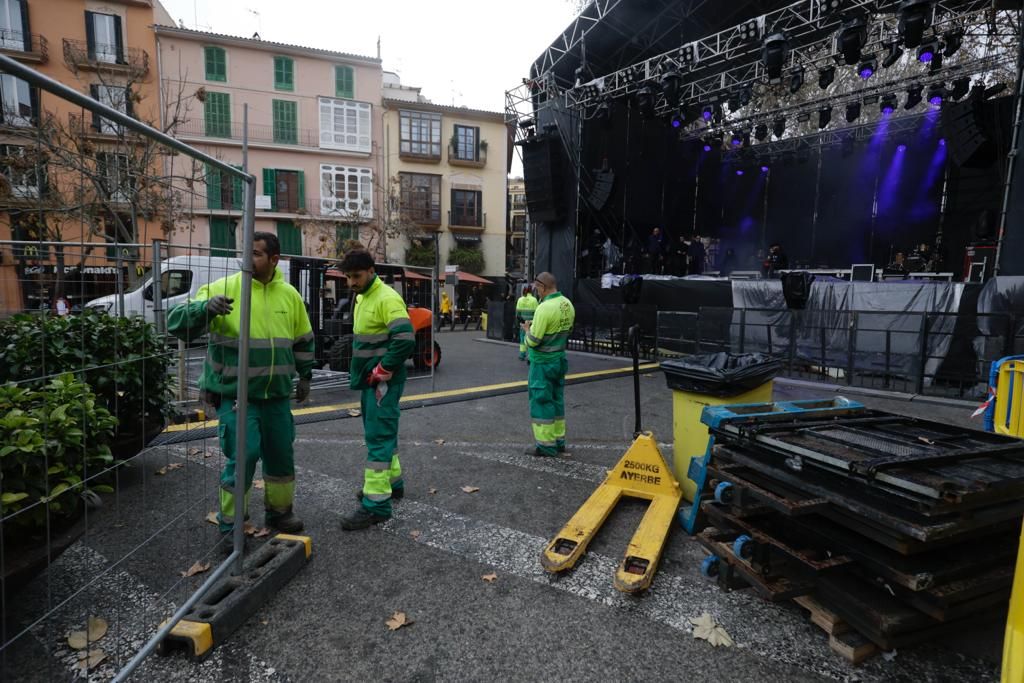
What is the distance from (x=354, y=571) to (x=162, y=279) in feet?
8.55

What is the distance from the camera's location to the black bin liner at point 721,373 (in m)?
3.64

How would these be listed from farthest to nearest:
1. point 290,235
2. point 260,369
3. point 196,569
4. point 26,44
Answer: point 290,235
point 26,44
point 260,369
point 196,569

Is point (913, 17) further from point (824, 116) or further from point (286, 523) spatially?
point (286, 523)

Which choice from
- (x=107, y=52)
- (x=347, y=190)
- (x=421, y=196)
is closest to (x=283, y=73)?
(x=347, y=190)

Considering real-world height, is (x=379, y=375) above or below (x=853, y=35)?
below

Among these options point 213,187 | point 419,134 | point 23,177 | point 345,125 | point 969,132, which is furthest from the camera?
point 419,134

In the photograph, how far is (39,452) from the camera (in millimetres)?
2336

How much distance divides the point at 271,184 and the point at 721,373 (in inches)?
1163

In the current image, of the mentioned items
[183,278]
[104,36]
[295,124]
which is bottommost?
[183,278]

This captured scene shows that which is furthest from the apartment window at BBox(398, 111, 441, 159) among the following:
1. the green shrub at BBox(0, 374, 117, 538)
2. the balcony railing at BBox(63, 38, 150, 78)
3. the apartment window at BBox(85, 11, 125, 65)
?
the green shrub at BBox(0, 374, 117, 538)

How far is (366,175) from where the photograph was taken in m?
29.7

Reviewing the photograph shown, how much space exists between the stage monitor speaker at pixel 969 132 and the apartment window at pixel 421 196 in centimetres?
2424

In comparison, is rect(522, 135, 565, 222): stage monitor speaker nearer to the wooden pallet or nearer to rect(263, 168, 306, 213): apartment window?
the wooden pallet

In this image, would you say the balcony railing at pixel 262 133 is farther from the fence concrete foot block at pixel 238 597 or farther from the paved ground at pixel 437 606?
the fence concrete foot block at pixel 238 597
